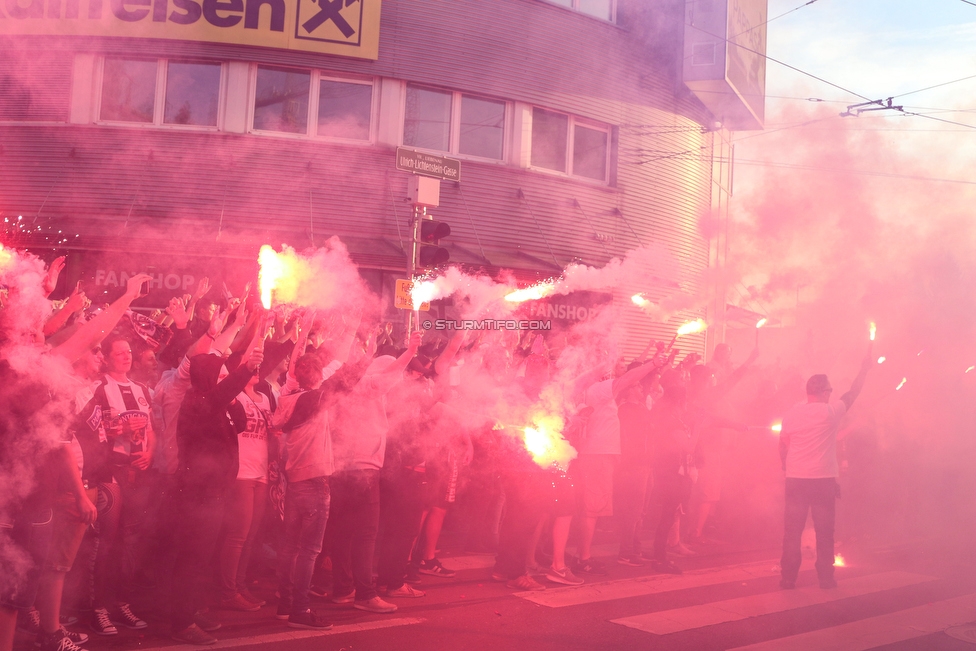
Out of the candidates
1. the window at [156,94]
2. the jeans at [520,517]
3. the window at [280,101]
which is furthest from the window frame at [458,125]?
the jeans at [520,517]

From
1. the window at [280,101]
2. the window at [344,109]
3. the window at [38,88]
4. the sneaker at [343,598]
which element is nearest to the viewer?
the sneaker at [343,598]

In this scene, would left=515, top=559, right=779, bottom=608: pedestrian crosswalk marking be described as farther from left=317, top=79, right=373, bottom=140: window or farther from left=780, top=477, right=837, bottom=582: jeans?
left=317, top=79, right=373, bottom=140: window

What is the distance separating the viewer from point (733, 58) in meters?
14.8

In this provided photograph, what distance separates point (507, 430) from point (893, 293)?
863 cm

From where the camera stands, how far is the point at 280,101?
39.9ft

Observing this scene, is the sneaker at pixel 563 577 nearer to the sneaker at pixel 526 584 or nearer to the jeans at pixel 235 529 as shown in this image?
the sneaker at pixel 526 584

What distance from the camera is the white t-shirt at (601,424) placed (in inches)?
281

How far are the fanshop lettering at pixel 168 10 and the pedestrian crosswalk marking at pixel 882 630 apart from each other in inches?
410

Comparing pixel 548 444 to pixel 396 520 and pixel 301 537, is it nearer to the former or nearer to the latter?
pixel 396 520

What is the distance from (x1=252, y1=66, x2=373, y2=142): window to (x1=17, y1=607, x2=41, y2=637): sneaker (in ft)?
28.4

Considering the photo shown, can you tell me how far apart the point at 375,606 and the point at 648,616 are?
186 centimetres

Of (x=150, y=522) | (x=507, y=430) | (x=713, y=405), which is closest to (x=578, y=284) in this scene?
(x=713, y=405)

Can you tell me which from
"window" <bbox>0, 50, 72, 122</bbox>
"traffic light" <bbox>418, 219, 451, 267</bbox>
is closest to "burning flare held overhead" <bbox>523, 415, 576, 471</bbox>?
"traffic light" <bbox>418, 219, 451, 267</bbox>

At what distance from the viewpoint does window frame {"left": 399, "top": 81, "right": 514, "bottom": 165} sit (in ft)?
→ 41.3
